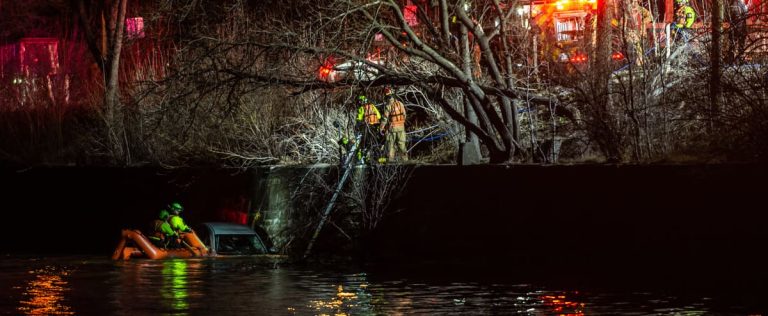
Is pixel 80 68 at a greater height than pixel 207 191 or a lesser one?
greater

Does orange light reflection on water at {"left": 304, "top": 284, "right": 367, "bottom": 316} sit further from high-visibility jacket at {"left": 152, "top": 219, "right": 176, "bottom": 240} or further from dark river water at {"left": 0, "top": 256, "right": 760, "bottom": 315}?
high-visibility jacket at {"left": 152, "top": 219, "right": 176, "bottom": 240}

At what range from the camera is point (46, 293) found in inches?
645

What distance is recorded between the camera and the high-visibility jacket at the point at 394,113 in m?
20.9

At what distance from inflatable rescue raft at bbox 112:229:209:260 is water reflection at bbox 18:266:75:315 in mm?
1684

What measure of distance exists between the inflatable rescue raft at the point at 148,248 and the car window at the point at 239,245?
15.6 inches

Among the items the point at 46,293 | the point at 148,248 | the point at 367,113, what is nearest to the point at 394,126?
the point at 367,113

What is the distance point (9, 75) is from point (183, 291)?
64.6 ft

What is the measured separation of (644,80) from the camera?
19.4 m

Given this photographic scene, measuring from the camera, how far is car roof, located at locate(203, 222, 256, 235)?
2266 cm

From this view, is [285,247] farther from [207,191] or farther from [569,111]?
[569,111]

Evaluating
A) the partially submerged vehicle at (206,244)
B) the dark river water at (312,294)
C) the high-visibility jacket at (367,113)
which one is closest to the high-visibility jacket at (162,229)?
the partially submerged vehicle at (206,244)

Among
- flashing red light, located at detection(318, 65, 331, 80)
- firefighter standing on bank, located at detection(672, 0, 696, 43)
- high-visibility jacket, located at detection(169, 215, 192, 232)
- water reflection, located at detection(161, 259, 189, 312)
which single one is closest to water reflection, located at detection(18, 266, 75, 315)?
water reflection, located at detection(161, 259, 189, 312)

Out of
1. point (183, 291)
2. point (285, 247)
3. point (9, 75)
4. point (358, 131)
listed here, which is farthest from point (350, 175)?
point (9, 75)

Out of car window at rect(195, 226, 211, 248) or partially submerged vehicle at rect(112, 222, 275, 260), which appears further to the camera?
car window at rect(195, 226, 211, 248)
